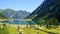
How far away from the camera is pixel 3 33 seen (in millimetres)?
33688

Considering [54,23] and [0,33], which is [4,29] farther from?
[54,23]

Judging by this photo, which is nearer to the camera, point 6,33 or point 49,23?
point 6,33

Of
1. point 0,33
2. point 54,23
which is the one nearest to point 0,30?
point 0,33

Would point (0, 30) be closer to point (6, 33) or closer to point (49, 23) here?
point (6, 33)

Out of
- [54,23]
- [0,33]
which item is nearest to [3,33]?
[0,33]

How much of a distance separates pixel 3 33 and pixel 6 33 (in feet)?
3.64

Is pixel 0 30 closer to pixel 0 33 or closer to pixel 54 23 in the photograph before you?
pixel 0 33

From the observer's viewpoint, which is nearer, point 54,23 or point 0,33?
point 0,33

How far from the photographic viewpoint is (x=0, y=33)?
33.6 m

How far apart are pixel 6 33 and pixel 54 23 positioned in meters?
115

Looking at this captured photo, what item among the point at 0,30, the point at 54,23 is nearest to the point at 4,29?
the point at 0,30

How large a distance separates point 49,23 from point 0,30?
119 meters

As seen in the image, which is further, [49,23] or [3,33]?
[49,23]

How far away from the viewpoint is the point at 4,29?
113 feet
